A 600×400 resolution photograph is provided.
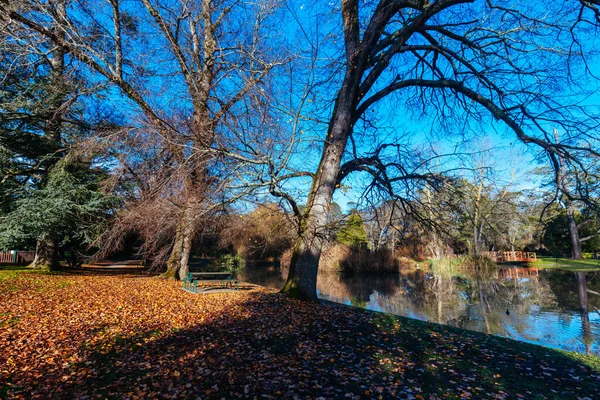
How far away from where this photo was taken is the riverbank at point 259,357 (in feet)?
12.2

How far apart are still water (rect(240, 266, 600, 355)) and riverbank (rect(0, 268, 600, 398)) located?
109 inches

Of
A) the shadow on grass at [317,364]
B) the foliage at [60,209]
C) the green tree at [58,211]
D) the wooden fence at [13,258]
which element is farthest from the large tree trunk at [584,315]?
the wooden fence at [13,258]

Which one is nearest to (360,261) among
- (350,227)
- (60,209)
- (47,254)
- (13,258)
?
(350,227)

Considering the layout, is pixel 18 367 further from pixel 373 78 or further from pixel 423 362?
pixel 373 78

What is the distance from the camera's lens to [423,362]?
181 inches

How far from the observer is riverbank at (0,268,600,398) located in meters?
3.71

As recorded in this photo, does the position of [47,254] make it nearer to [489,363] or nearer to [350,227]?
[350,227]

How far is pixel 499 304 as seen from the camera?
11930 millimetres

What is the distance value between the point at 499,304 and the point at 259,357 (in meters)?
10.7

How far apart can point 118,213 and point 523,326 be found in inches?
550

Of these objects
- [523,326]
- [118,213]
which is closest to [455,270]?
[523,326]

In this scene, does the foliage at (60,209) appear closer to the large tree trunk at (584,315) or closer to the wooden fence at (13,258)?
the wooden fence at (13,258)

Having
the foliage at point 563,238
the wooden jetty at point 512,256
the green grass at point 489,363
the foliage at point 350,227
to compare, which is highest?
the foliage at point 563,238

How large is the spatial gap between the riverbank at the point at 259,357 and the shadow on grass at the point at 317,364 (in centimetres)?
2
